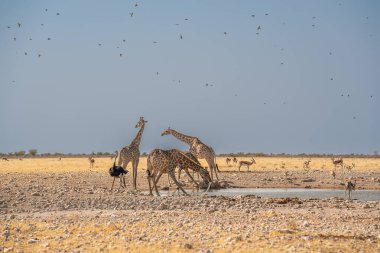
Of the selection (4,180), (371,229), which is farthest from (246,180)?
(371,229)

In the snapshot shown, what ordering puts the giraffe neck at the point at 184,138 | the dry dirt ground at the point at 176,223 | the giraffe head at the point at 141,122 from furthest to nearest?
the giraffe neck at the point at 184,138 < the giraffe head at the point at 141,122 < the dry dirt ground at the point at 176,223

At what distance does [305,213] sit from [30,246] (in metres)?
7.99

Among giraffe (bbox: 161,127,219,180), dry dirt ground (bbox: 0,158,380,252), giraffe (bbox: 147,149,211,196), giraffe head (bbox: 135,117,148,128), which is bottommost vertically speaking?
dry dirt ground (bbox: 0,158,380,252)

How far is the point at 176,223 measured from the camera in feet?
51.2

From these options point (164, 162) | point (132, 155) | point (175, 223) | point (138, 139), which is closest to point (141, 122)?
point (138, 139)

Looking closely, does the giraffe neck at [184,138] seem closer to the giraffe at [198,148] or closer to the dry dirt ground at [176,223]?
the giraffe at [198,148]

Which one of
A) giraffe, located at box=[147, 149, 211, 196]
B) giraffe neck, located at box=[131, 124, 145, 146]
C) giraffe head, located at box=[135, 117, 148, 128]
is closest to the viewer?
giraffe, located at box=[147, 149, 211, 196]

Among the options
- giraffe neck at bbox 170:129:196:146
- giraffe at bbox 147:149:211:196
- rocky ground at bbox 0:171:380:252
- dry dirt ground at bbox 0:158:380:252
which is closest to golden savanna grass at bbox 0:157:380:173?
giraffe neck at bbox 170:129:196:146

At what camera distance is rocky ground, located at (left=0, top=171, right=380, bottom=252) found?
13.2 meters

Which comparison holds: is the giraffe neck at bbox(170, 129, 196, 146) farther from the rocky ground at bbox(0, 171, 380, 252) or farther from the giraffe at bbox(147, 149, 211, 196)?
the rocky ground at bbox(0, 171, 380, 252)

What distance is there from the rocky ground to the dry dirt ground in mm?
19

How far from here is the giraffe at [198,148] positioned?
3262 centimetres

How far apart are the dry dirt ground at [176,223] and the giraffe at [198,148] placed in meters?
7.92

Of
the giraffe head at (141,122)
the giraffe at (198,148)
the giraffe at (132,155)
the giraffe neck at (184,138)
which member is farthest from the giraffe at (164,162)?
the giraffe neck at (184,138)
